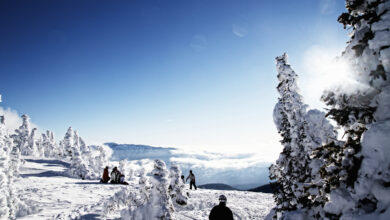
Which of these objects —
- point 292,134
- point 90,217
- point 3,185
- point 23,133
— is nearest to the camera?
point 3,185

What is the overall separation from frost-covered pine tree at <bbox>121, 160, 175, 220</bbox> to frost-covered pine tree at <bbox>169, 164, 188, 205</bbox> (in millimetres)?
7395

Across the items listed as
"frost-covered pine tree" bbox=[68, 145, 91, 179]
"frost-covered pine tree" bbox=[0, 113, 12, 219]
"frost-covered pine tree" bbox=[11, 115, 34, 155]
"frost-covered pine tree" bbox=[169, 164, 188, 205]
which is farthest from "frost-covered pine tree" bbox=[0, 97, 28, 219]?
"frost-covered pine tree" bbox=[11, 115, 34, 155]

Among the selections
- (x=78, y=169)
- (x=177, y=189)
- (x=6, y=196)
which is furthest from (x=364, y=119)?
(x=78, y=169)

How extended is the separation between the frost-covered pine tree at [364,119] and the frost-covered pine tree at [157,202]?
6.82 metres

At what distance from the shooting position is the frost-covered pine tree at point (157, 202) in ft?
28.9

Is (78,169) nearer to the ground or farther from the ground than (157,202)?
nearer to the ground

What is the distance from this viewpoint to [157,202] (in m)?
9.01

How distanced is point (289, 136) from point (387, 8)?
9.01m

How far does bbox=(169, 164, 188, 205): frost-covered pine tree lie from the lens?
16406 millimetres

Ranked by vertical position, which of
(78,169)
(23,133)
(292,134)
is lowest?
(78,169)

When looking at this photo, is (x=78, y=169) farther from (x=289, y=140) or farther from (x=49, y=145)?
(x=49, y=145)

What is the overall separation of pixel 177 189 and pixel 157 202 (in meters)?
8.03

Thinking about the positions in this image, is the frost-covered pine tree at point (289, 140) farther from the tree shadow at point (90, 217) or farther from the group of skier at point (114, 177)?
the group of skier at point (114, 177)

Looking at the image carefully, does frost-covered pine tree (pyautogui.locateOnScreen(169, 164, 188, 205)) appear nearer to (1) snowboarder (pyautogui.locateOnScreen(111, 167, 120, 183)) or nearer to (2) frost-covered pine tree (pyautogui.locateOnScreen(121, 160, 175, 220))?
(2) frost-covered pine tree (pyautogui.locateOnScreen(121, 160, 175, 220))
